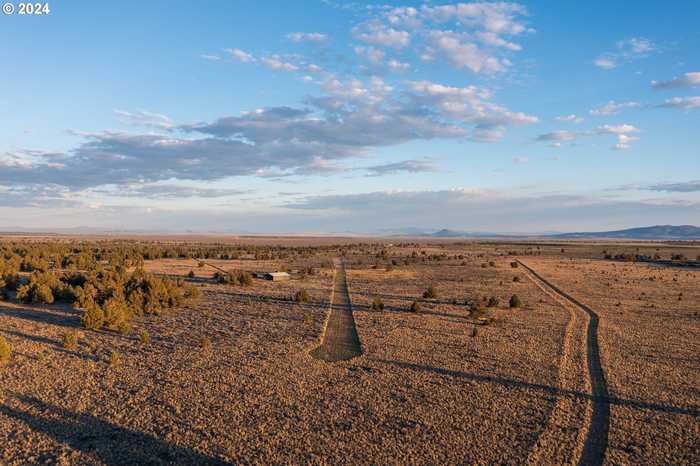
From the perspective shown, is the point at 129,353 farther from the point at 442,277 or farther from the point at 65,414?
the point at 442,277

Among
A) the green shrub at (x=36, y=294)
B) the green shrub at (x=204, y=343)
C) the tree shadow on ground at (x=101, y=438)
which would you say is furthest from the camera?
the green shrub at (x=36, y=294)

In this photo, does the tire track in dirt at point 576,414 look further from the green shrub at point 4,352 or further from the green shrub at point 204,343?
the green shrub at point 4,352

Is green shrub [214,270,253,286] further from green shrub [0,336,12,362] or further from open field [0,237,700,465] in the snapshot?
green shrub [0,336,12,362]

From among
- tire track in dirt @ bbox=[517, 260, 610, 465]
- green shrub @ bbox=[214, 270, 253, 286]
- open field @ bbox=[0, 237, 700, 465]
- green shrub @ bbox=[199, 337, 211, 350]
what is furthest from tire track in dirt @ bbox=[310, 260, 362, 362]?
green shrub @ bbox=[214, 270, 253, 286]

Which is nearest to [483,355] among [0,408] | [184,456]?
[184,456]

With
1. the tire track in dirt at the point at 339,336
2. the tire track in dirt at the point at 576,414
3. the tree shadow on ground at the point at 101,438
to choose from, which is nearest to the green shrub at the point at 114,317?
the tree shadow on ground at the point at 101,438

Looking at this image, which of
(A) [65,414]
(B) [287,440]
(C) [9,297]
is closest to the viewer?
(B) [287,440]

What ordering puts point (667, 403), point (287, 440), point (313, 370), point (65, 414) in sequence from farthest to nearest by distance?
1. point (313, 370)
2. point (667, 403)
3. point (65, 414)
4. point (287, 440)
